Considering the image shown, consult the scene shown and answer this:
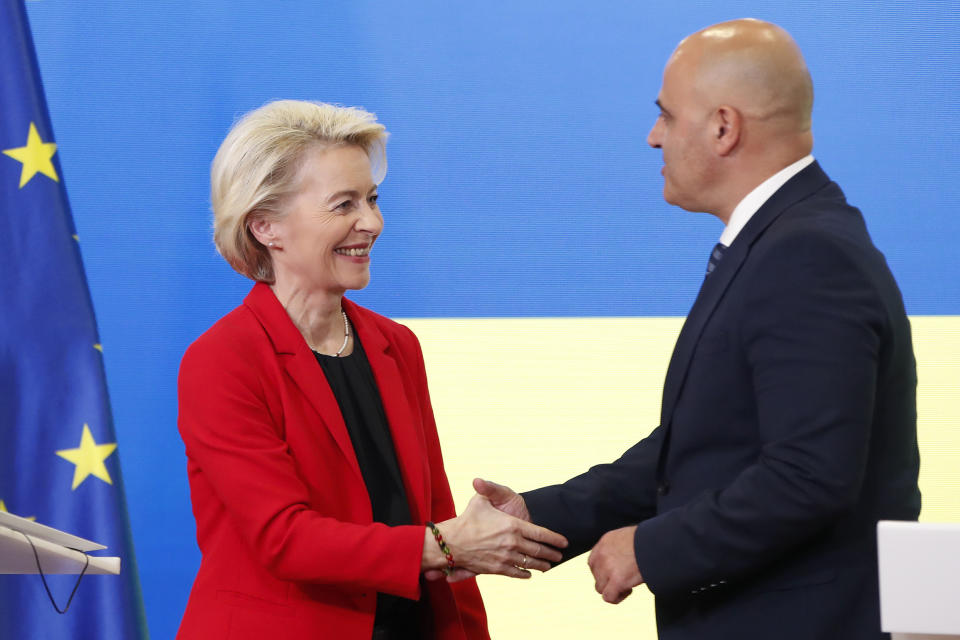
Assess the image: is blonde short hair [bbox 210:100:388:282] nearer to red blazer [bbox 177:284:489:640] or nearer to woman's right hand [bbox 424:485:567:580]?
red blazer [bbox 177:284:489:640]

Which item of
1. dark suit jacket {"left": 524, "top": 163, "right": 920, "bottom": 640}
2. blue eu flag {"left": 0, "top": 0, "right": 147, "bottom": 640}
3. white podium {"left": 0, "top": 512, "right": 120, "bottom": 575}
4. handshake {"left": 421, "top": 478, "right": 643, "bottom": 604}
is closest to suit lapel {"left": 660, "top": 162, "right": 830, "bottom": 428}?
dark suit jacket {"left": 524, "top": 163, "right": 920, "bottom": 640}

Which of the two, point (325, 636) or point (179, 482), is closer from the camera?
point (325, 636)

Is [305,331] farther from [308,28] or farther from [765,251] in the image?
[308,28]

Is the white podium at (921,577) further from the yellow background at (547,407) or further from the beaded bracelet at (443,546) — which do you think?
the yellow background at (547,407)

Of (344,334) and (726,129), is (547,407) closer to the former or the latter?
(344,334)

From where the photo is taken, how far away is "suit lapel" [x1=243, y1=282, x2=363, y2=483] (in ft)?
6.26

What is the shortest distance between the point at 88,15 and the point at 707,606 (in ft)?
10.0

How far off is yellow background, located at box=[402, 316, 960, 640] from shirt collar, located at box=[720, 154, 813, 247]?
196cm

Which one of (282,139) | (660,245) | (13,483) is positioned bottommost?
(13,483)

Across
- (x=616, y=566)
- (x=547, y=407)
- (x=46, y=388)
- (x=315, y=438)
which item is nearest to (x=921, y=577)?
(x=616, y=566)

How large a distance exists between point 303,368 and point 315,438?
128mm

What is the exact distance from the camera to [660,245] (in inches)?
144

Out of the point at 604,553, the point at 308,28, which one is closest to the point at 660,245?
the point at 308,28

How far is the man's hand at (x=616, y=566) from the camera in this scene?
166cm
